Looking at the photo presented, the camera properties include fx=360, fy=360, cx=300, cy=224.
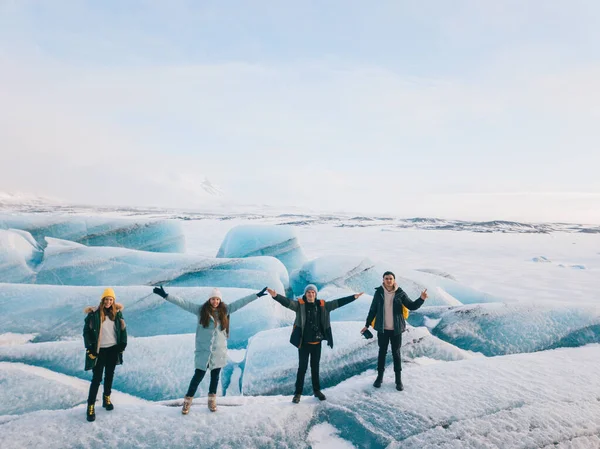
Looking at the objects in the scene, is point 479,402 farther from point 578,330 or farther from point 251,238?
point 251,238

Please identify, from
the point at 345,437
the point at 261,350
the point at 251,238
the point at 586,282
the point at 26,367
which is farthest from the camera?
the point at 251,238

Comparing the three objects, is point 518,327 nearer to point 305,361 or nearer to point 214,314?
point 305,361

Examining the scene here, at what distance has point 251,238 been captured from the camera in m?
12.1

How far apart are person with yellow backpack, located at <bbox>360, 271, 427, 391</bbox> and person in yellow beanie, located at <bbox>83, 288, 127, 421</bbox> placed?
2264mm

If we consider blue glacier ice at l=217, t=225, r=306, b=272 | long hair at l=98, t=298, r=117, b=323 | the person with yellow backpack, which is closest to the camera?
long hair at l=98, t=298, r=117, b=323

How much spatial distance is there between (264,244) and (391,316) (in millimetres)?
8789

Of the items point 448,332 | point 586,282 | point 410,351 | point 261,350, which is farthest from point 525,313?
point 586,282

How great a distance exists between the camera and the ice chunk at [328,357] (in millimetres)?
4715

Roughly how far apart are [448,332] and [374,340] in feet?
6.46

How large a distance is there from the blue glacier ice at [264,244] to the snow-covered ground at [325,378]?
3.50m

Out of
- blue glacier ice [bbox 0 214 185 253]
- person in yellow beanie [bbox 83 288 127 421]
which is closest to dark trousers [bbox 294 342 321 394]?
person in yellow beanie [bbox 83 288 127 421]

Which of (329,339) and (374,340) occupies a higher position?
(329,339)

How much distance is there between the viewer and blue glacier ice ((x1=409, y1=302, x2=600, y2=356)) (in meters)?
6.00

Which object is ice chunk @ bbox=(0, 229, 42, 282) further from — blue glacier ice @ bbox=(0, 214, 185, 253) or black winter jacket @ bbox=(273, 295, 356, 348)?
black winter jacket @ bbox=(273, 295, 356, 348)
